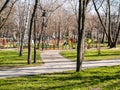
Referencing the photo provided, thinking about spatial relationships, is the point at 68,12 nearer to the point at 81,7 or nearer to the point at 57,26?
the point at 57,26

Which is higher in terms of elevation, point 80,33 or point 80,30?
point 80,30

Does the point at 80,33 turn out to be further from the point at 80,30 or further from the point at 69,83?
the point at 69,83

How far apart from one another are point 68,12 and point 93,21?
43.1 ft

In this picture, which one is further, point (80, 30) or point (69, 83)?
point (80, 30)

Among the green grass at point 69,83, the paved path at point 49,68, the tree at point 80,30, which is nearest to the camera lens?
the green grass at point 69,83

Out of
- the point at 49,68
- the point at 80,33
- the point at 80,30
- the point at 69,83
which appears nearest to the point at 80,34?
the point at 80,33

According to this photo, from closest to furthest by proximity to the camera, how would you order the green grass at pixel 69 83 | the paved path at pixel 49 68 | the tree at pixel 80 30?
the green grass at pixel 69 83, the tree at pixel 80 30, the paved path at pixel 49 68

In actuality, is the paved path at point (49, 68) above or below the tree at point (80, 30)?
below

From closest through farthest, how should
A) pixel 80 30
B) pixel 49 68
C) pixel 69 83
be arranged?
pixel 69 83
pixel 80 30
pixel 49 68

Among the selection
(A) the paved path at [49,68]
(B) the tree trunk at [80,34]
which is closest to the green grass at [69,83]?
(B) the tree trunk at [80,34]

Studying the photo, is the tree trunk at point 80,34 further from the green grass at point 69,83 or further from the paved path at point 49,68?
the green grass at point 69,83

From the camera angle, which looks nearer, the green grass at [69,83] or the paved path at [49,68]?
the green grass at [69,83]

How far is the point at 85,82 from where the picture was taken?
545 inches

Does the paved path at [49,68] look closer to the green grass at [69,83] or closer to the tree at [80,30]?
the tree at [80,30]
